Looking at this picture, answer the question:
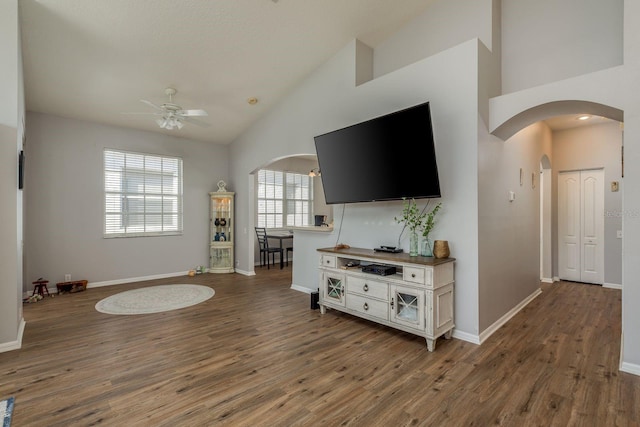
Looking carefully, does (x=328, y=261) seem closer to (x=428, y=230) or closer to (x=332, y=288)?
(x=332, y=288)

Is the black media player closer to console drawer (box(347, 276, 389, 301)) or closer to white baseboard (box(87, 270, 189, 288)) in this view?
console drawer (box(347, 276, 389, 301))

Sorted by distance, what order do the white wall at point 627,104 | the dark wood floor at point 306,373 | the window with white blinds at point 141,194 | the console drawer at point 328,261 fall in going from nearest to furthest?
the dark wood floor at point 306,373, the white wall at point 627,104, the console drawer at point 328,261, the window with white blinds at point 141,194

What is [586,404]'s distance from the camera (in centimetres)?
218

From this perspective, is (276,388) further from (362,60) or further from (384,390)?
(362,60)

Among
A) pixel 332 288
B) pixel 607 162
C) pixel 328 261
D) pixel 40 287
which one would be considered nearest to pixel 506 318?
pixel 332 288

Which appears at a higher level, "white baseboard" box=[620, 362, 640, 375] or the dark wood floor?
"white baseboard" box=[620, 362, 640, 375]

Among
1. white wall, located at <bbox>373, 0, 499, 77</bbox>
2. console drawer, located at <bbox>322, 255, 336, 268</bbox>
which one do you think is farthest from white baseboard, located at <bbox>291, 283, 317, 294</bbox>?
white wall, located at <bbox>373, 0, 499, 77</bbox>

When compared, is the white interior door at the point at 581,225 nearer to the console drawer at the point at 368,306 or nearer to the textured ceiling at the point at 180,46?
the textured ceiling at the point at 180,46

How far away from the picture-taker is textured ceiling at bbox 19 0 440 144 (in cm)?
348

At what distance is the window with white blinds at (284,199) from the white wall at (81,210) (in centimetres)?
202

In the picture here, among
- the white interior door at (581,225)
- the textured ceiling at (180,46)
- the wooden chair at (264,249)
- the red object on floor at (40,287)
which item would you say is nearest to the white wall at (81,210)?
the red object on floor at (40,287)

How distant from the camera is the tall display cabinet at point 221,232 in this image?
6961mm

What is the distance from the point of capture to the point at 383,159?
11.9ft

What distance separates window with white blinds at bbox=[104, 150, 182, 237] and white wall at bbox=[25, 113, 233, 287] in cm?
12
